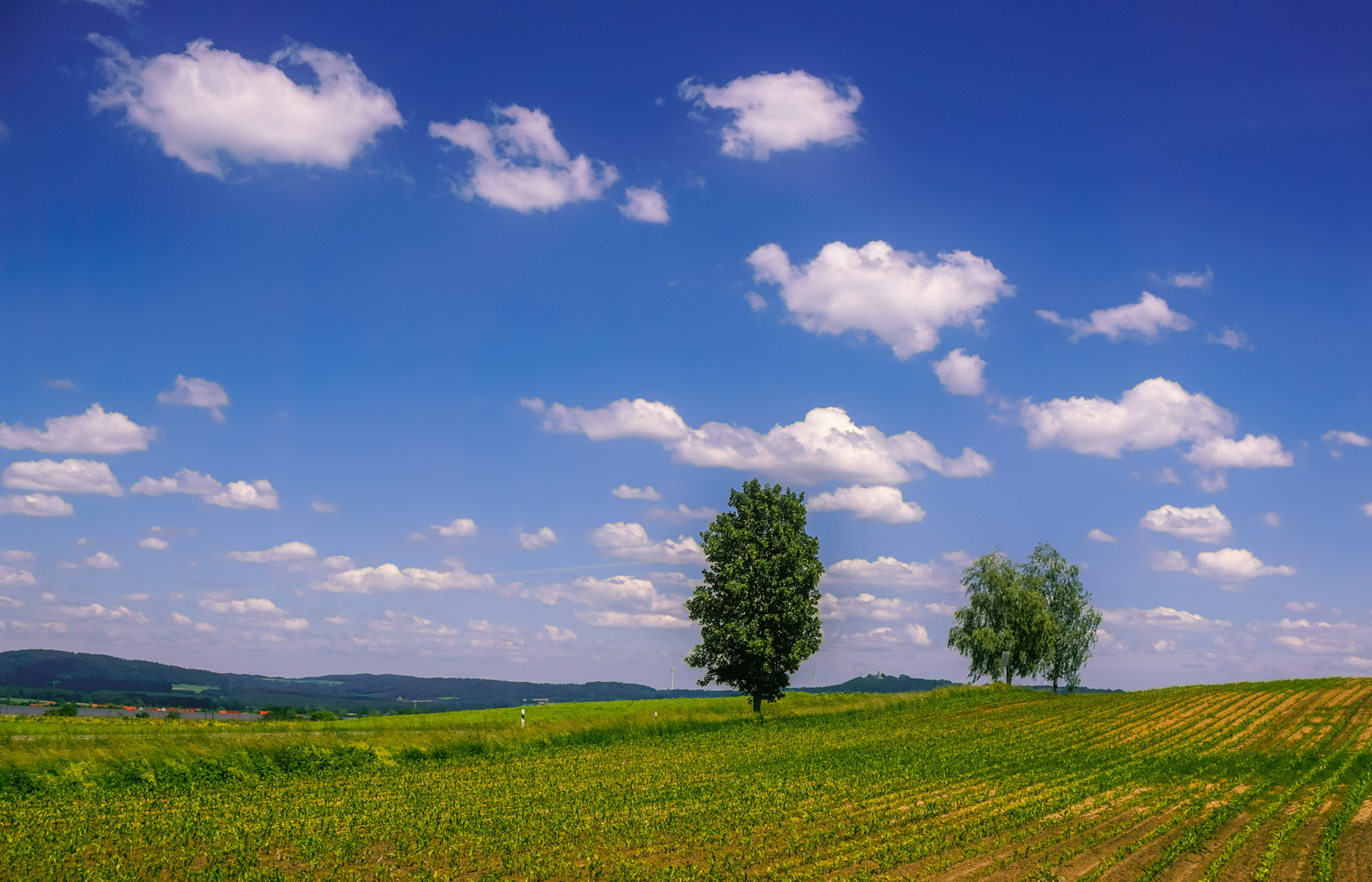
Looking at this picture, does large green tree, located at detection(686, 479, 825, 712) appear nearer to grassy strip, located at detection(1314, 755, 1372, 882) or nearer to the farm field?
the farm field

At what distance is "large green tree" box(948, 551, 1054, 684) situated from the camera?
89.8 meters

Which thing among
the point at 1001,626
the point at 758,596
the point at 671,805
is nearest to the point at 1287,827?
the point at 671,805

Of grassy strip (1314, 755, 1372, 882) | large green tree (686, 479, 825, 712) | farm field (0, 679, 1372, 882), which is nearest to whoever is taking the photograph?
farm field (0, 679, 1372, 882)

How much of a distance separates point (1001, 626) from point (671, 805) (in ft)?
246

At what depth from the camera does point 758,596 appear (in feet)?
191

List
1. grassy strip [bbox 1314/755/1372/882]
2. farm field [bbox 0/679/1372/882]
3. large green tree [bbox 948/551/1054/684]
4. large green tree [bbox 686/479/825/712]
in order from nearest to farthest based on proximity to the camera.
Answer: farm field [bbox 0/679/1372/882] < grassy strip [bbox 1314/755/1372/882] < large green tree [bbox 686/479/825/712] < large green tree [bbox 948/551/1054/684]

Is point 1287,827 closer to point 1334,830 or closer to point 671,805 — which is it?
point 1334,830

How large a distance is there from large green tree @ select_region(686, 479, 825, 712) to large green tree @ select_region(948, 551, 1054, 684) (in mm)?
38345

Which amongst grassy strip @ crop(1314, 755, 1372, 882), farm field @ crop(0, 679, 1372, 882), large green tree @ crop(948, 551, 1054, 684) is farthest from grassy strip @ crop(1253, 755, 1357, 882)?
large green tree @ crop(948, 551, 1054, 684)

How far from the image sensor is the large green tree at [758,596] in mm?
57312

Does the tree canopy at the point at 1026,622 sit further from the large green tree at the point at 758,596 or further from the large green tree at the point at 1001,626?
the large green tree at the point at 758,596

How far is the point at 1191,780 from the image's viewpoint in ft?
108

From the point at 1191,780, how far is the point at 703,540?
3283 centimetres

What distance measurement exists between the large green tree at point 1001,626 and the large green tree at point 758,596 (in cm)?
3834
